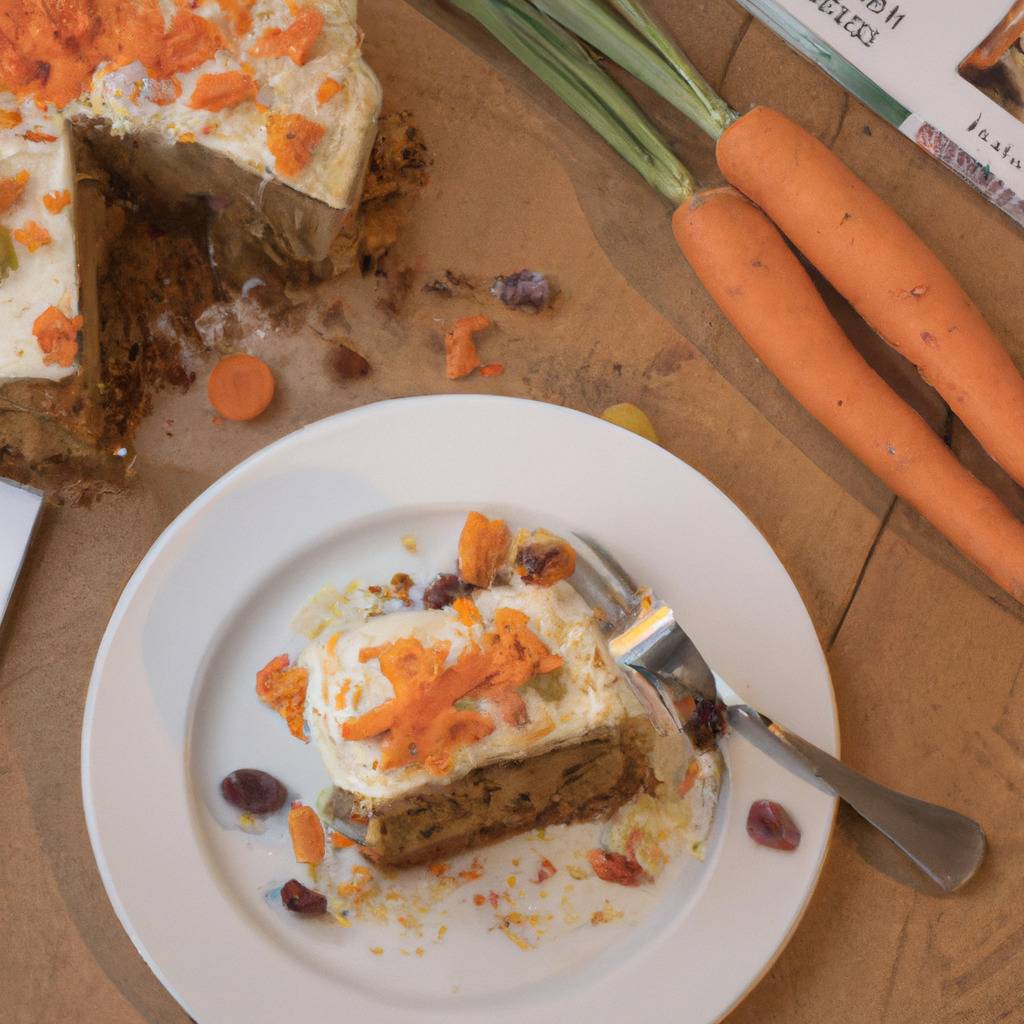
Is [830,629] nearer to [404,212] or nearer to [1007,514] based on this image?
[1007,514]

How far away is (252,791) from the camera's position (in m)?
2.38

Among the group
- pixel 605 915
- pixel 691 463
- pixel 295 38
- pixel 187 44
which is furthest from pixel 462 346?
pixel 605 915

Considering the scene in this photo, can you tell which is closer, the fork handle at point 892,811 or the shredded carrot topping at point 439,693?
the shredded carrot topping at point 439,693

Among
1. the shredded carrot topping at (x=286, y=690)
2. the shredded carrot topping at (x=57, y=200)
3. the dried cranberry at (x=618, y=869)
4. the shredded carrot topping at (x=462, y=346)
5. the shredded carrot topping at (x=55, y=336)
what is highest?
the shredded carrot topping at (x=462, y=346)

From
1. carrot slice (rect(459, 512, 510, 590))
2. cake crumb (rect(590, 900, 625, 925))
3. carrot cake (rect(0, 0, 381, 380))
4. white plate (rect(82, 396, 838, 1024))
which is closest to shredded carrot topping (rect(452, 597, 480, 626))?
carrot slice (rect(459, 512, 510, 590))

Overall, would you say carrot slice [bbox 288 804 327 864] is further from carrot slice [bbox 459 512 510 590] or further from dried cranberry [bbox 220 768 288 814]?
carrot slice [bbox 459 512 510 590]

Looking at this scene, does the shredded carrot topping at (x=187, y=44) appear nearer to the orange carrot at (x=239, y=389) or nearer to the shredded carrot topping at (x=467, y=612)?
the orange carrot at (x=239, y=389)

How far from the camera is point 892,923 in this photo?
2604mm

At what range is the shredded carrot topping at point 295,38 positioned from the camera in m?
2.25

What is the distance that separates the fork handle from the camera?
231cm

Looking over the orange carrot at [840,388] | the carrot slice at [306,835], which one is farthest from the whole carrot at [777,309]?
the carrot slice at [306,835]

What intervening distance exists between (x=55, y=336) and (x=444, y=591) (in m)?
1.06

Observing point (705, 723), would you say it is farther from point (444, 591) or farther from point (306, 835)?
point (306, 835)

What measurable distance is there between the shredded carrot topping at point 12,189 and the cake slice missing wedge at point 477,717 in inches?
48.1
